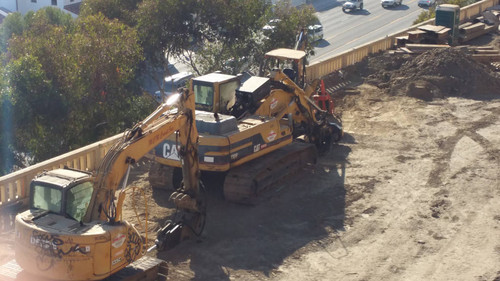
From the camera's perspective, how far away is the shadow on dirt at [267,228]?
15531mm

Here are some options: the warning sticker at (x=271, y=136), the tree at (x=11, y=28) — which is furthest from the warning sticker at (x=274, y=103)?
the tree at (x=11, y=28)

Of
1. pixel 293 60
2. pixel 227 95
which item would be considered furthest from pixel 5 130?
pixel 293 60

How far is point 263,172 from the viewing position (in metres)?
19.0

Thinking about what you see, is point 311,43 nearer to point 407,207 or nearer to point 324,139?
point 324,139

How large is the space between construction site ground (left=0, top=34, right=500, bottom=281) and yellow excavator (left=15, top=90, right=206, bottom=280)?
2.30m

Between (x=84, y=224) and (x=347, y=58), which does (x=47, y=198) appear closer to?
(x=84, y=224)

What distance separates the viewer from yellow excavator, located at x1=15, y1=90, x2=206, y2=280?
12.3m

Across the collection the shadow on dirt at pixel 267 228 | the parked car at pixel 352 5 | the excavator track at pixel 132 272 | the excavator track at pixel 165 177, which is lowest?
the parked car at pixel 352 5

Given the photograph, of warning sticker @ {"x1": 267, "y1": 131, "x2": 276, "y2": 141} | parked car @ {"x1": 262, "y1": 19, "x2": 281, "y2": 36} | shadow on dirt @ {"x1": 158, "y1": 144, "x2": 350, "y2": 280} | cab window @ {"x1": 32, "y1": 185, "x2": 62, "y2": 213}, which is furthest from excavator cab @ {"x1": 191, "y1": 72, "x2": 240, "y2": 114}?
parked car @ {"x1": 262, "y1": 19, "x2": 281, "y2": 36}

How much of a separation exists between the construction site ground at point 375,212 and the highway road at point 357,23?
31.5m

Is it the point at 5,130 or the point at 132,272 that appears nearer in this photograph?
the point at 132,272

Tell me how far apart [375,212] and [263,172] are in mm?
2982

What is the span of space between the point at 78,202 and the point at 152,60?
19.2 meters

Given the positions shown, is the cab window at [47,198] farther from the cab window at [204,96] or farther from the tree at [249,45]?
the tree at [249,45]
